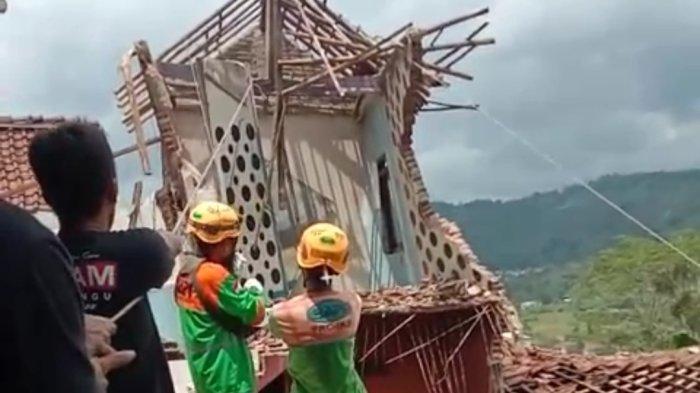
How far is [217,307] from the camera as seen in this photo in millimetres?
4031

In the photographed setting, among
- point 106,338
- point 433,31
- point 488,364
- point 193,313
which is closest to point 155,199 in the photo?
point 433,31

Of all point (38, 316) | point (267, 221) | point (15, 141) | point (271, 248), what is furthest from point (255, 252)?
point (38, 316)

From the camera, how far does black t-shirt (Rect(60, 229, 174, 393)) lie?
2461mm

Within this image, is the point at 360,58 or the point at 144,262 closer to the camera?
the point at 144,262

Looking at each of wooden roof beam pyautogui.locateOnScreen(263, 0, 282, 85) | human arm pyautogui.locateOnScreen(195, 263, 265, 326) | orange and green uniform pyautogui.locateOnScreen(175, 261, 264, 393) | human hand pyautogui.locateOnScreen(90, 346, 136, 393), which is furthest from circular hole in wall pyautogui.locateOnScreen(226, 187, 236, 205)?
human hand pyautogui.locateOnScreen(90, 346, 136, 393)

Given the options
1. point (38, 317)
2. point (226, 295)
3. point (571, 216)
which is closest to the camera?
point (38, 317)

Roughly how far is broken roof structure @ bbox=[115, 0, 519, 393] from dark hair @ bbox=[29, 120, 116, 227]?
5.54 metres

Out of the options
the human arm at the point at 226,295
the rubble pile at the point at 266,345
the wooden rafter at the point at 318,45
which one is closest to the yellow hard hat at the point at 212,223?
the human arm at the point at 226,295

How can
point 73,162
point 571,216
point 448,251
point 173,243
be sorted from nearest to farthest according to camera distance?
point 73,162
point 173,243
point 448,251
point 571,216

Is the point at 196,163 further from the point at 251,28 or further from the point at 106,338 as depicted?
the point at 106,338

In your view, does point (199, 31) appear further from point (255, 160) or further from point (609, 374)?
point (609, 374)

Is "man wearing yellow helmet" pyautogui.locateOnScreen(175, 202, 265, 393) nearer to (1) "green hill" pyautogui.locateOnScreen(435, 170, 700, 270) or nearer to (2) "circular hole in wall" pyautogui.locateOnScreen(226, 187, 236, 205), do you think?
(2) "circular hole in wall" pyautogui.locateOnScreen(226, 187, 236, 205)

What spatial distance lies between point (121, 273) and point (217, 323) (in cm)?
163

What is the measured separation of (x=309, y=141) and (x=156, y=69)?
73.1 inches
